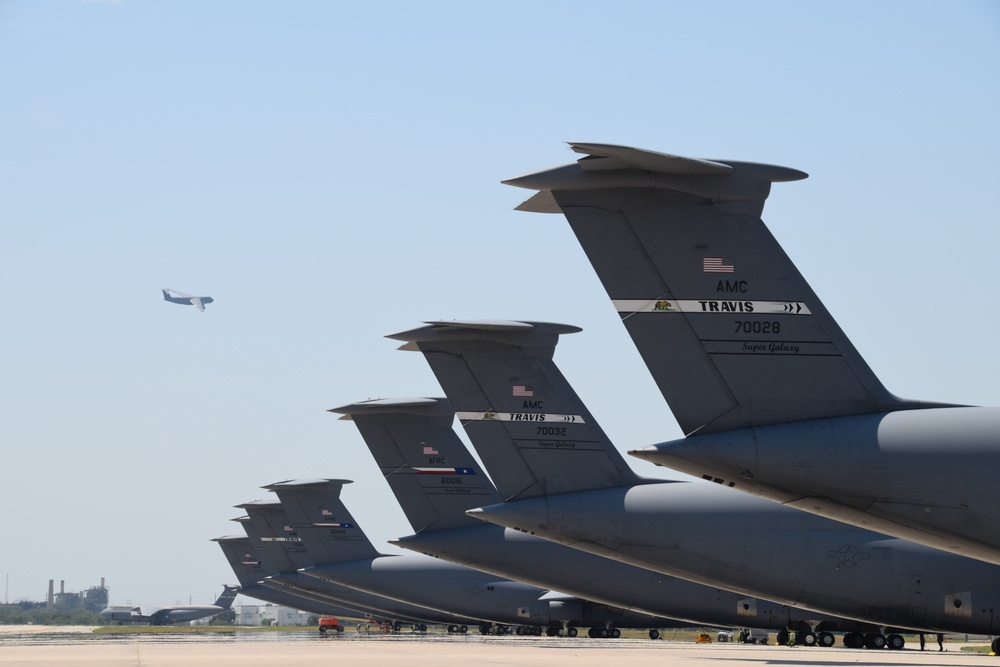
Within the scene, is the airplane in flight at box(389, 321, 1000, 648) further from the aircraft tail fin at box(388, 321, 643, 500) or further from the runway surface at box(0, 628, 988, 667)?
the runway surface at box(0, 628, 988, 667)

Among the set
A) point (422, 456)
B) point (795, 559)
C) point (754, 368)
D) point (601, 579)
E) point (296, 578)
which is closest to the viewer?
point (754, 368)

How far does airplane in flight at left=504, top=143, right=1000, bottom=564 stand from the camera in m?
12.7

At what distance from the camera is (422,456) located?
3197 cm

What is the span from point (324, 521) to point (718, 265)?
34.9 meters

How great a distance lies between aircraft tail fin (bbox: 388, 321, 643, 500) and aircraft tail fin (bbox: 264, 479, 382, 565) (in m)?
21.7

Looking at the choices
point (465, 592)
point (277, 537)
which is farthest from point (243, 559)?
point (465, 592)

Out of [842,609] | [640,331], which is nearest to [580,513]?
[842,609]

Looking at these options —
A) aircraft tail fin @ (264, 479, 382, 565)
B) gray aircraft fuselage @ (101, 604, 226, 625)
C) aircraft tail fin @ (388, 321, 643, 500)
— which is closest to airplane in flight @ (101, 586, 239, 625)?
gray aircraft fuselage @ (101, 604, 226, 625)

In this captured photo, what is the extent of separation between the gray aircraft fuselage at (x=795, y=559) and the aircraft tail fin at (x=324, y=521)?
984 inches

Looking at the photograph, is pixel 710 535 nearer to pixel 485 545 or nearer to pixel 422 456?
pixel 485 545

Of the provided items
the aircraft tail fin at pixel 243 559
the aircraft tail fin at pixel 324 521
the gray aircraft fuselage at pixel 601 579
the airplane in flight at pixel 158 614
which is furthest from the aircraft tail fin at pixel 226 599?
the gray aircraft fuselage at pixel 601 579

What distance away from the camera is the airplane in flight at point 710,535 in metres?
20.5

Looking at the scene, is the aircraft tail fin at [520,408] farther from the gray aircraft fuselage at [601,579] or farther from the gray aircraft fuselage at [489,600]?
the gray aircraft fuselage at [489,600]

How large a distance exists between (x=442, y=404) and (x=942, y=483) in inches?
788
